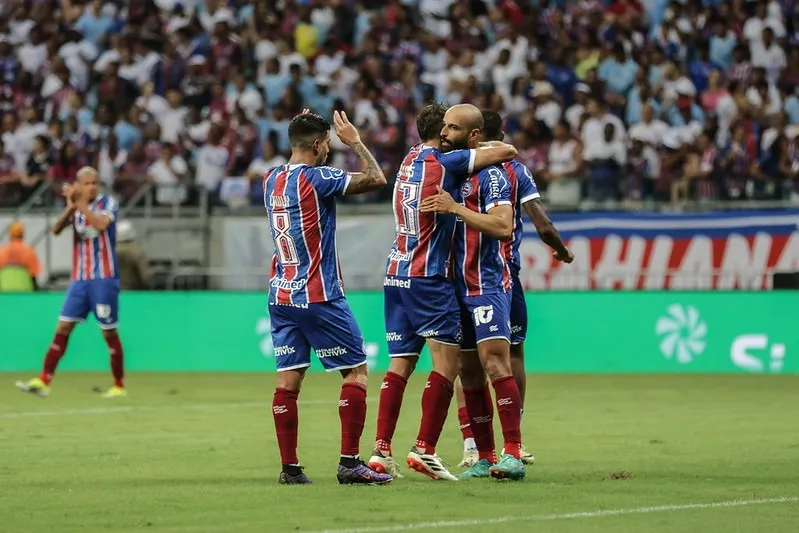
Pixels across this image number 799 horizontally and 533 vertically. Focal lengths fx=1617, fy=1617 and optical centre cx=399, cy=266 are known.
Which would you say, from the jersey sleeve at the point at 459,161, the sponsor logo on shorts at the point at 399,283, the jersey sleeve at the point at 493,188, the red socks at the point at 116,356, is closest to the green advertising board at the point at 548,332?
the red socks at the point at 116,356

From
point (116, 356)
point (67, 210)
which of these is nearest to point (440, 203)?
point (67, 210)

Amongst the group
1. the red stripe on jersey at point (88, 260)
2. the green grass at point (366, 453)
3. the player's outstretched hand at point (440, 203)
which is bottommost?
the green grass at point (366, 453)

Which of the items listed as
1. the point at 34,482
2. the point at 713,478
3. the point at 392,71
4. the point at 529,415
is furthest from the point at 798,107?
the point at 34,482

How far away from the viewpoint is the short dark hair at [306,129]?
32.1 ft

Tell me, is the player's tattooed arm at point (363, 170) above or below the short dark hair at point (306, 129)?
below

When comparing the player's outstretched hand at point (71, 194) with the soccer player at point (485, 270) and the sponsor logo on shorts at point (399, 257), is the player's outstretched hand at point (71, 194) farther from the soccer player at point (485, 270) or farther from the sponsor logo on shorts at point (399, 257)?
the soccer player at point (485, 270)

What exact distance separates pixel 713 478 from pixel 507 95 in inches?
620

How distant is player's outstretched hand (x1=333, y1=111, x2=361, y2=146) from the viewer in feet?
31.9

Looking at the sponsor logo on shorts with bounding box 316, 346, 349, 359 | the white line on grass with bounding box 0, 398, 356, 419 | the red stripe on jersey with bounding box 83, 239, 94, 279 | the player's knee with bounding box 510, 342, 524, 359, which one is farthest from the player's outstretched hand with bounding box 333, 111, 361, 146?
the red stripe on jersey with bounding box 83, 239, 94, 279

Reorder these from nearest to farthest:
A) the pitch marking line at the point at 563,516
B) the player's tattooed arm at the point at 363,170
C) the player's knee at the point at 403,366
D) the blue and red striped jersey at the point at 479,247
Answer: the pitch marking line at the point at 563,516 → the player's tattooed arm at the point at 363,170 → the blue and red striped jersey at the point at 479,247 → the player's knee at the point at 403,366

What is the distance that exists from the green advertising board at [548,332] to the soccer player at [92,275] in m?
4.36

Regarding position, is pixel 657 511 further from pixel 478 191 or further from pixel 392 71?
pixel 392 71

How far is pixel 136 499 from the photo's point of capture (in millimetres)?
9188

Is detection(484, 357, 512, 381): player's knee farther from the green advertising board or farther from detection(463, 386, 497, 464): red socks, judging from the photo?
the green advertising board
